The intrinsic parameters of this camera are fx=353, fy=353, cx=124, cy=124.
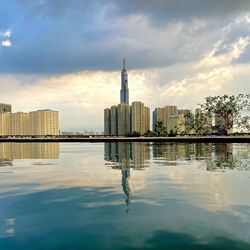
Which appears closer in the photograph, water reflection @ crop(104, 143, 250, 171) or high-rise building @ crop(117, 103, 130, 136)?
water reflection @ crop(104, 143, 250, 171)

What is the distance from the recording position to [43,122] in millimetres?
190750

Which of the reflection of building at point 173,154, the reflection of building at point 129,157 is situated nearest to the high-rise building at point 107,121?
the reflection of building at point 173,154

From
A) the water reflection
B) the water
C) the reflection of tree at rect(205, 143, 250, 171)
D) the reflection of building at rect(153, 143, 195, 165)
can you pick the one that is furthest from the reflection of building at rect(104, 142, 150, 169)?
the water

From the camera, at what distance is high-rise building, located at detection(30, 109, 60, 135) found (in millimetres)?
190675

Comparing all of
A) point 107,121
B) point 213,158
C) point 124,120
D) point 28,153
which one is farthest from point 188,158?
point 107,121

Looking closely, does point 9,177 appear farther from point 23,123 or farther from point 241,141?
point 23,123

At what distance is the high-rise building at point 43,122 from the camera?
191 metres

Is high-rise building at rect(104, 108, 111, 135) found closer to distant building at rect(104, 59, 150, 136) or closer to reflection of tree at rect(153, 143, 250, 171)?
distant building at rect(104, 59, 150, 136)

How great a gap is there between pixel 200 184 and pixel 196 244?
296 inches

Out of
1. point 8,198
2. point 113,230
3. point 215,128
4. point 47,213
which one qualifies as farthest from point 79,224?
point 215,128

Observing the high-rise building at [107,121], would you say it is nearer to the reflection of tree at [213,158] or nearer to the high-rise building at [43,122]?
the high-rise building at [43,122]

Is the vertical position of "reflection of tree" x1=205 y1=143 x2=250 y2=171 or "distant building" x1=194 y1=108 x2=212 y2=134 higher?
"distant building" x1=194 y1=108 x2=212 y2=134

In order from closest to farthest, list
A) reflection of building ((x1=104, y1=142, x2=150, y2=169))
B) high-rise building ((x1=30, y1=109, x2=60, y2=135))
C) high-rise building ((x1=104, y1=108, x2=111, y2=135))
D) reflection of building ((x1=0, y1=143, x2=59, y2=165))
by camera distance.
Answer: reflection of building ((x1=104, y1=142, x2=150, y2=169)) < reflection of building ((x1=0, y1=143, x2=59, y2=165)) < high-rise building ((x1=104, y1=108, x2=111, y2=135)) < high-rise building ((x1=30, y1=109, x2=60, y2=135))

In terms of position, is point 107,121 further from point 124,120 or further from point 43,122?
point 43,122
